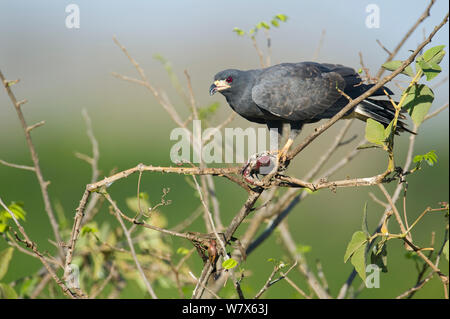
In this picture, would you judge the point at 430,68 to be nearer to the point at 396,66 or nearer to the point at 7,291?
the point at 396,66

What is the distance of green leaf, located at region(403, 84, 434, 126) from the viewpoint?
92.1 inches

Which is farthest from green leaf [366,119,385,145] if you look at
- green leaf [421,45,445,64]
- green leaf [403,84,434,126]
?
green leaf [421,45,445,64]

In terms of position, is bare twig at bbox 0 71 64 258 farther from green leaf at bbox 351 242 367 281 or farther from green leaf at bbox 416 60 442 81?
green leaf at bbox 416 60 442 81

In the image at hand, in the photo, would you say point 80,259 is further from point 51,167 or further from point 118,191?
point 51,167

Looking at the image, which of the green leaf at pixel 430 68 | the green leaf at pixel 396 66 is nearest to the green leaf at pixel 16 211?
the green leaf at pixel 396 66

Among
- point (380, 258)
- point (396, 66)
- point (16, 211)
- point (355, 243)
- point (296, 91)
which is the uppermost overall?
point (396, 66)

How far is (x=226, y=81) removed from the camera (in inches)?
151

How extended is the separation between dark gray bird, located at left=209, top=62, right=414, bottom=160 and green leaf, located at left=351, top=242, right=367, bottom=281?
1516mm

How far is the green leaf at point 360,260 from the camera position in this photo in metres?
2.32

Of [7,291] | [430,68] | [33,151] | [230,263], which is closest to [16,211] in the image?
[33,151]

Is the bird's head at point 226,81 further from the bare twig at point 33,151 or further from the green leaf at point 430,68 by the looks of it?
the green leaf at point 430,68

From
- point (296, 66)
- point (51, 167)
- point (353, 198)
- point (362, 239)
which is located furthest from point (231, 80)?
point (51, 167)

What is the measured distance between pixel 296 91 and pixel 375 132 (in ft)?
5.24

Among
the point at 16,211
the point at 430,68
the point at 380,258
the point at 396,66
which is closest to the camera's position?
the point at 430,68
